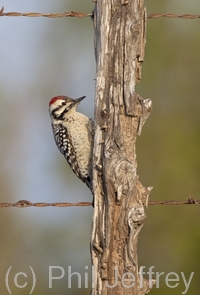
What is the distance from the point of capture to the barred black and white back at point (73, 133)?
6.38 m

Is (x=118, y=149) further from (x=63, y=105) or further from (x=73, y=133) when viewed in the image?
(x=63, y=105)

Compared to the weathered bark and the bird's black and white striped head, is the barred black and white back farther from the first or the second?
the weathered bark

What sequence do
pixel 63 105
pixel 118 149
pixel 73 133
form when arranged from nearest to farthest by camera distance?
pixel 118 149 < pixel 73 133 < pixel 63 105

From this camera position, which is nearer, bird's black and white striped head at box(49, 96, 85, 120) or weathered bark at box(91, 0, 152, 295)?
weathered bark at box(91, 0, 152, 295)

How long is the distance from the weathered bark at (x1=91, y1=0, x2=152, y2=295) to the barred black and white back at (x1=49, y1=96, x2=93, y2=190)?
191cm

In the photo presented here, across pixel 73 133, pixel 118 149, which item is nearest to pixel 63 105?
pixel 73 133

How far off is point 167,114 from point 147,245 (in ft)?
8.39

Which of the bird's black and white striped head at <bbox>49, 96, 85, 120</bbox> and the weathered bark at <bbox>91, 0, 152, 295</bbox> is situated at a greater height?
the bird's black and white striped head at <bbox>49, 96, 85, 120</bbox>

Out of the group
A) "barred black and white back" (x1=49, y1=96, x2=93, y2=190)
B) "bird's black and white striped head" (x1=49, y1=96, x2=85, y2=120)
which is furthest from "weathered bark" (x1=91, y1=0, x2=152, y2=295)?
"bird's black and white striped head" (x1=49, y1=96, x2=85, y2=120)

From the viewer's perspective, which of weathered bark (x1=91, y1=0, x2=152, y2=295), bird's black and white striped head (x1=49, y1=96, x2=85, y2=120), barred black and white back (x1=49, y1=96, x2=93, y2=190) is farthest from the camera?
bird's black and white striped head (x1=49, y1=96, x2=85, y2=120)

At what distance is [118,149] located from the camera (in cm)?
426

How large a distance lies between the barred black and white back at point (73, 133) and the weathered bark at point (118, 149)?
1.91 m

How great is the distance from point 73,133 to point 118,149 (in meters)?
2.48

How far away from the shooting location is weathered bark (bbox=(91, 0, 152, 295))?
13.9ft
